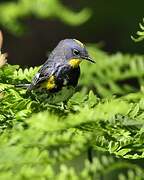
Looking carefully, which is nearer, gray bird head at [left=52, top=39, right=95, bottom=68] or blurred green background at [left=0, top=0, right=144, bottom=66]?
gray bird head at [left=52, top=39, right=95, bottom=68]

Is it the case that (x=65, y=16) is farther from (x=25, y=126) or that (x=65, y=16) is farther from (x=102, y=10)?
(x=102, y=10)

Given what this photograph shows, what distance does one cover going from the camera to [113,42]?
8781 mm

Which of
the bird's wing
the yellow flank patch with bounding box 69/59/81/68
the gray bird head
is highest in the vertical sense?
the gray bird head

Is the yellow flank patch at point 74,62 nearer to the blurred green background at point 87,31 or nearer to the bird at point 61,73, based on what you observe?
the bird at point 61,73

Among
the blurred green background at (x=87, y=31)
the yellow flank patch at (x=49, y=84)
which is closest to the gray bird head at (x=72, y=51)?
the yellow flank patch at (x=49, y=84)

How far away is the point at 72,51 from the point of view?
2.29 m

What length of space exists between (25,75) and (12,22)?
8.09ft

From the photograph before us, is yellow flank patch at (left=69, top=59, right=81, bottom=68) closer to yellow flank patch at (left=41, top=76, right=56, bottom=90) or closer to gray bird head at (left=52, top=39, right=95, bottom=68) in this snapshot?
gray bird head at (left=52, top=39, right=95, bottom=68)

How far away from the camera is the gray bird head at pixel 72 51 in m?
2.21

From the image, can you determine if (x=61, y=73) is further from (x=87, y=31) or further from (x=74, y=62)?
(x=87, y=31)

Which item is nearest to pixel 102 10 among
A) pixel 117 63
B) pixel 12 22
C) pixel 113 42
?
pixel 113 42

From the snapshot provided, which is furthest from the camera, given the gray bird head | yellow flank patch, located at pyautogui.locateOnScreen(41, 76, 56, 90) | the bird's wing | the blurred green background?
the blurred green background

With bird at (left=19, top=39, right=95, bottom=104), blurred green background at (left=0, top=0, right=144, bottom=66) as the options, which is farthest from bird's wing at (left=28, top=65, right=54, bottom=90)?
blurred green background at (left=0, top=0, right=144, bottom=66)

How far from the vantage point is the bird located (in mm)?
1982
